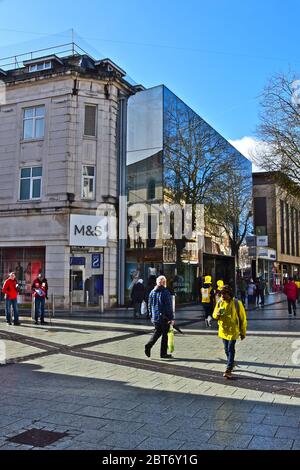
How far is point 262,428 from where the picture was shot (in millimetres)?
4762

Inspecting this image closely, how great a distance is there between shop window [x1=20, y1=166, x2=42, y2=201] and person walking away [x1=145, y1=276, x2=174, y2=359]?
51.6ft

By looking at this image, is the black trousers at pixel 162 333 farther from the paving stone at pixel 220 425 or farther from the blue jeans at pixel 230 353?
the paving stone at pixel 220 425

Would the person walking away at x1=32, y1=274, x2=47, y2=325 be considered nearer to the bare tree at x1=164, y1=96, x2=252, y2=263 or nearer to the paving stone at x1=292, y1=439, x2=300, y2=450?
the bare tree at x1=164, y1=96, x2=252, y2=263

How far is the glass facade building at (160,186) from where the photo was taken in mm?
22906

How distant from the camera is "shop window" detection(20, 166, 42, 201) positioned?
77.0ft

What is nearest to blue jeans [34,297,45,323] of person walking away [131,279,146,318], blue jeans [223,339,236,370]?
person walking away [131,279,146,318]

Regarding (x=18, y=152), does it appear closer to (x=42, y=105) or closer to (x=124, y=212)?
(x=42, y=105)

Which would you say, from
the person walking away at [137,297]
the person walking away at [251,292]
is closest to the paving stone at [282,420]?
the person walking away at [137,297]

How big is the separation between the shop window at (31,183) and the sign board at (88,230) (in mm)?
2905

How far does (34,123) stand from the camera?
24203 mm

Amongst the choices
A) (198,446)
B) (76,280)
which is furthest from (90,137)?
(198,446)

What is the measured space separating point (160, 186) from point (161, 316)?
14.7m

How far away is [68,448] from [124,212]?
19529mm

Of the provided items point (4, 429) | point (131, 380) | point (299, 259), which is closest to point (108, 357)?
point (131, 380)
